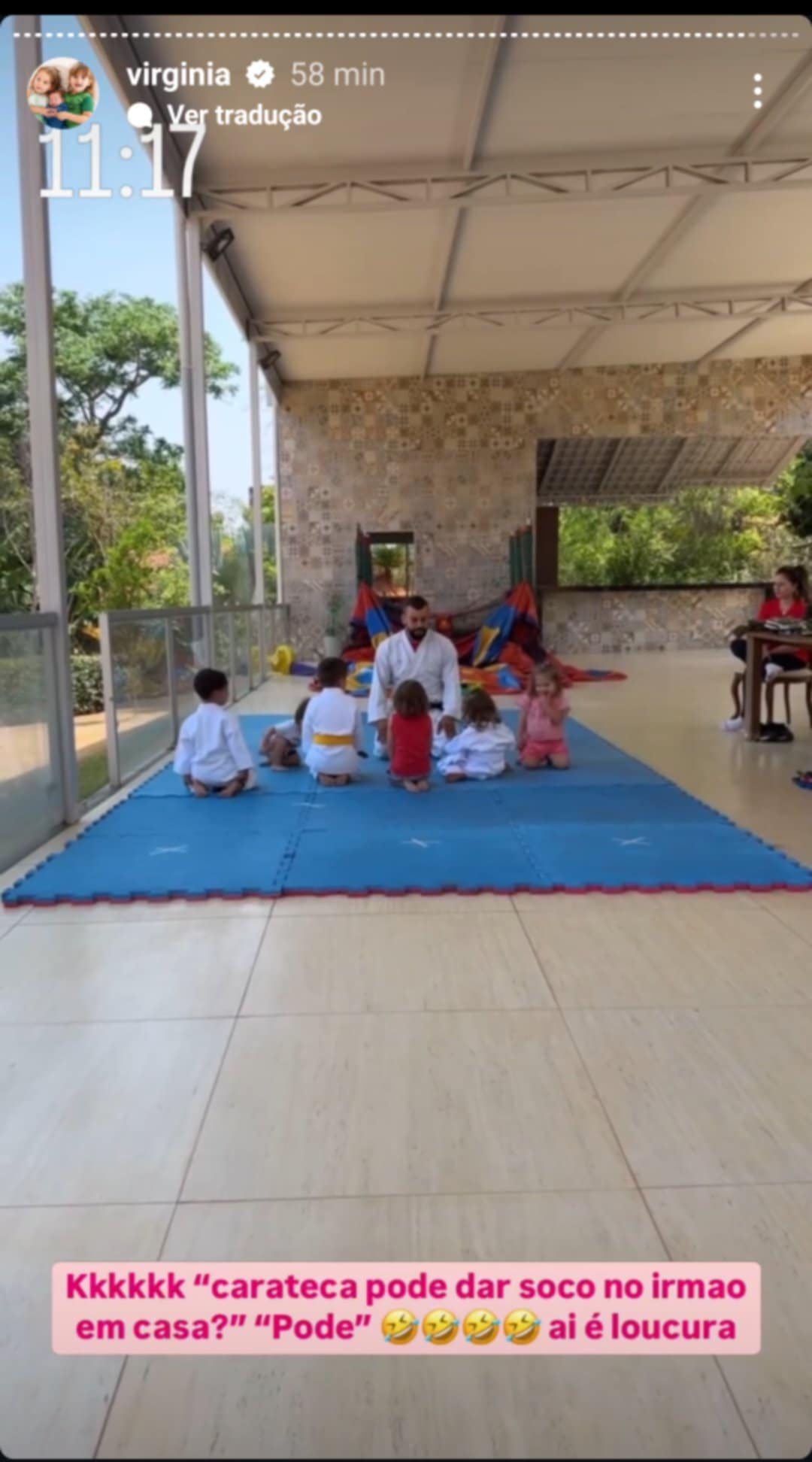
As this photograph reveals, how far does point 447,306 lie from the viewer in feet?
38.0

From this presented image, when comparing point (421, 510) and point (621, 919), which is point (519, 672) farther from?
point (621, 919)

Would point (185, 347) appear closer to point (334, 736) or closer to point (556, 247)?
point (556, 247)

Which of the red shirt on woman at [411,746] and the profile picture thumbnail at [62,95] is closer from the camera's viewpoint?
the profile picture thumbnail at [62,95]

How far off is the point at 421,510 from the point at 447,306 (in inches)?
138

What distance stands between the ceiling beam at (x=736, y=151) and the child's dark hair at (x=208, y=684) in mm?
5684

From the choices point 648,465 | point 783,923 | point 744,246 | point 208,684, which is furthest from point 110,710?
point 648,465

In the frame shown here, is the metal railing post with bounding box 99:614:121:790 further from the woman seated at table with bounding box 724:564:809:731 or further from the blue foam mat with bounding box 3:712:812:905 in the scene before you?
the woman seated at table with bounding box 724:564:809:731

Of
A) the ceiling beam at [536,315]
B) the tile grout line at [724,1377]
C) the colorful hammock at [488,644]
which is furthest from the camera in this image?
the ceiling beam at [536,315]

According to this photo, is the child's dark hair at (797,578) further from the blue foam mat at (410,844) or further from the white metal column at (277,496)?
the white metal column at (277,496)

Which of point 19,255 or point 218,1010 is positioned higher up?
point 19,255

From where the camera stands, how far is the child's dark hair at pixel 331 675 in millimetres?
5273

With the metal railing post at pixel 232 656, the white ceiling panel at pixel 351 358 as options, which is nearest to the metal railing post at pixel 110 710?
the metal railing post at pixel 232 656

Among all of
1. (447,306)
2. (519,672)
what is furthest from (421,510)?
(519,672)

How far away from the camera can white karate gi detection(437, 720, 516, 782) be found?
5.35 m
